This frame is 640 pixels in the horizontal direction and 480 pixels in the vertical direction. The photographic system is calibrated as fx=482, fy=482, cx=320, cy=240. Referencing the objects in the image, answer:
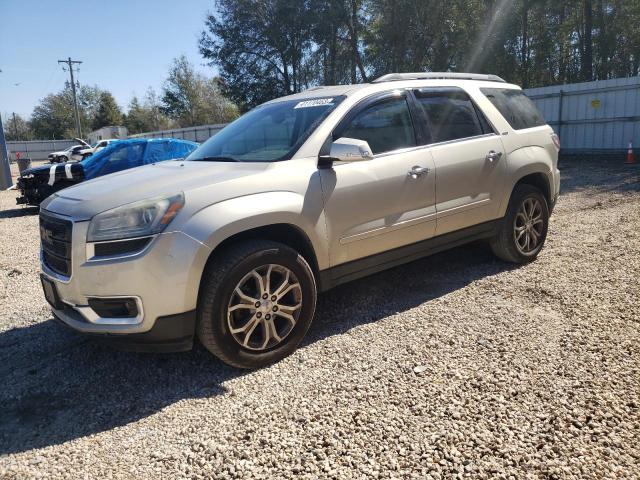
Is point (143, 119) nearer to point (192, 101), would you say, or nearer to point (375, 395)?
point (192, 101)

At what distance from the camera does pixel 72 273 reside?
2898 millimetres

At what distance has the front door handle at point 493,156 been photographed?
442cm

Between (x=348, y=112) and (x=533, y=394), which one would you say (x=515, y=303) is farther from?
(x=348, y=112)

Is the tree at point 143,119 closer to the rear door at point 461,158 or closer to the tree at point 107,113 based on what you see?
the tree at point 107,113

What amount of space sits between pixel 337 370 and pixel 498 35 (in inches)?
956

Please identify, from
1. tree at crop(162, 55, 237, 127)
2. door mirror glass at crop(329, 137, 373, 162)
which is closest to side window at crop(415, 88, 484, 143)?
door mirror glass at crop(329, 137, 373, 162)

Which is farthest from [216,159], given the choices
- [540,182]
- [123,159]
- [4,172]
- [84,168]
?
[4,172]

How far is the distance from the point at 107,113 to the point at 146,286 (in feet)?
244

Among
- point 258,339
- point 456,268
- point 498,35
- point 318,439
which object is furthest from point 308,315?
point 498,35

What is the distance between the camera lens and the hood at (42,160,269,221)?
2916 millimetres

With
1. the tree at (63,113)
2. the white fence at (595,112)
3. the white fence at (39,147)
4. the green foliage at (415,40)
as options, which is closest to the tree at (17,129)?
the tree at (63,113)

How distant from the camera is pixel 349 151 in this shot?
3258 mm

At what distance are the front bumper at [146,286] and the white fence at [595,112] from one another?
51.1 ft

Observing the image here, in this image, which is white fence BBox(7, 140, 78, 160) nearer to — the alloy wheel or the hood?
the hood
